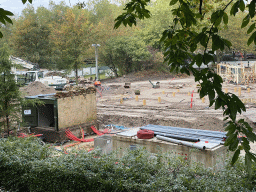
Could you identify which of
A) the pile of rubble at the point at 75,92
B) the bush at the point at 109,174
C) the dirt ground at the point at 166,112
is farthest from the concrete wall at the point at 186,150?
the dirt ground at the point at 166,112

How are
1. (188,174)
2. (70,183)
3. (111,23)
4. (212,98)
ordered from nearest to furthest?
(212,98) → (188,174) → (70,183) → (111,23)

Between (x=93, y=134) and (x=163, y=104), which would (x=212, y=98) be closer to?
(x=93, y=134)

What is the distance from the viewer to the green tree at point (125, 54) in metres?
49.3

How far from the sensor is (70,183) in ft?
20.9

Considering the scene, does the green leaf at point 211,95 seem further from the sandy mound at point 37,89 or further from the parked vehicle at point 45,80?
the parked vehicle at point 45,80

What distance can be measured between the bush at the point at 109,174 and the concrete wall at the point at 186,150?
95 cm

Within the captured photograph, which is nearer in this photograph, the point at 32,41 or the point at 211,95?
the point at 211,95

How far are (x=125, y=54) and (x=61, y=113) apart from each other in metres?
36.9

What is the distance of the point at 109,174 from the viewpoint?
604 cm

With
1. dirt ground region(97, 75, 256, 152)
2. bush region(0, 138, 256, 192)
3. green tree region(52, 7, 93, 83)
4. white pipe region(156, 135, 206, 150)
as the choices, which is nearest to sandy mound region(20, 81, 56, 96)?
dirt ground region(97, 75, 256, 152)

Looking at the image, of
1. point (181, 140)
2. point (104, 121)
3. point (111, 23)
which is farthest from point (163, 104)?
point (111, 23)

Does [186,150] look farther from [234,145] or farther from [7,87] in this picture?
[7,87]

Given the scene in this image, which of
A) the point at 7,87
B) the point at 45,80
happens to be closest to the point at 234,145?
the point at 7,87

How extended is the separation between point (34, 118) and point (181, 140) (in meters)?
9.14
